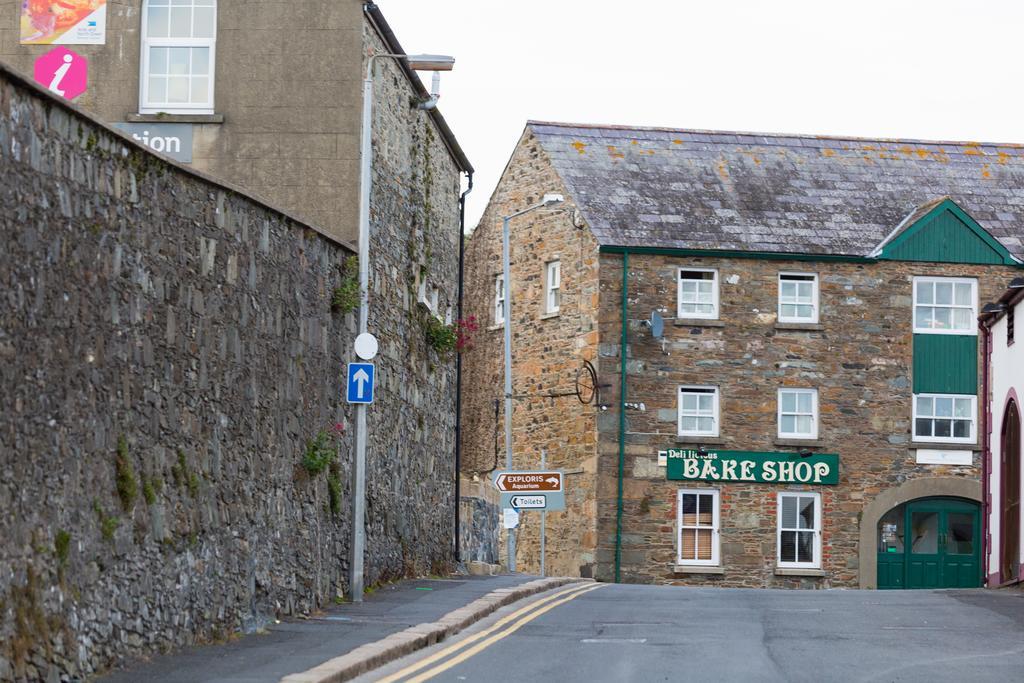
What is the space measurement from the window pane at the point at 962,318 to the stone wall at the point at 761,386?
59 centimetres

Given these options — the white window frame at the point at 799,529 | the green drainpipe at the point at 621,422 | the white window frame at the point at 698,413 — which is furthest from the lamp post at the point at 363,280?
the white window frame at the point at 799,529

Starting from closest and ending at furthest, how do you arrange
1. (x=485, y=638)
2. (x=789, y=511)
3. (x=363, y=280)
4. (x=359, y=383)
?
1. (x=485, y=638)
2. (x=359, y=383)
3. (x=363, y=280)
4. (x=789, y=511)

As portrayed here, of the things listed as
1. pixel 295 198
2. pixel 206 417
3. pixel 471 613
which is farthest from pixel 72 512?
pixel 295 198

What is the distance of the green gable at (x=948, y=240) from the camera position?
3716 centimetres

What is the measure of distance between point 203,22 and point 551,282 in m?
19.7

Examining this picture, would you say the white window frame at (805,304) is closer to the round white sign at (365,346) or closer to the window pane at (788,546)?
the window pane at (788,546)

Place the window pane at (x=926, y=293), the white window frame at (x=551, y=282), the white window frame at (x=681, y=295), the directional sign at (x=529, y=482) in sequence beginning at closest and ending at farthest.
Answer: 1. the directional sign at (x=529, y=482)
2. the white window frame at (x=681, y=295)
3. the window pane at (x=926, y=293)
4. the white window frame at (x=551, y=282)

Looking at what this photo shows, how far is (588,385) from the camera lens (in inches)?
1428

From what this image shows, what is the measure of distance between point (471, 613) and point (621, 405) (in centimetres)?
1930

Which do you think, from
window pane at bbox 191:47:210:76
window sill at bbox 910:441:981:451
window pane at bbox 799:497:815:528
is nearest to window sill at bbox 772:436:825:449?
window pane at bbox 799:497:815:528

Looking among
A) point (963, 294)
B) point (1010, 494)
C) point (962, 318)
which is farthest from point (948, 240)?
point (1010, 494)

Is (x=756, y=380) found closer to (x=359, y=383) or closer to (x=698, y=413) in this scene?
(x=698, y=413)

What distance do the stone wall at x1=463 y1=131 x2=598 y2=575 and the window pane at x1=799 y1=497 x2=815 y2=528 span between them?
480 centimetres

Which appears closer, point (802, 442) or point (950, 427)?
point (802, 442)
